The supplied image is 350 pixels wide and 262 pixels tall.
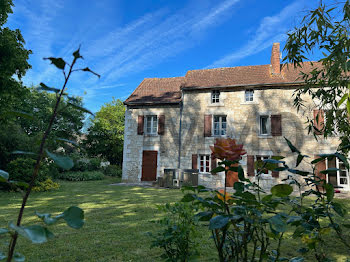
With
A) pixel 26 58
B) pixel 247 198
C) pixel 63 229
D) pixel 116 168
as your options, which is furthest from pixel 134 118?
pixel 247 198

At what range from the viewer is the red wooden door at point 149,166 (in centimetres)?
1455

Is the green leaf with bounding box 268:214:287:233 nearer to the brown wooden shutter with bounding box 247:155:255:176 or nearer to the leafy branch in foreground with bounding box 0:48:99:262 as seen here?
the leafy branch in foreground with bounding box 0:48:99:262

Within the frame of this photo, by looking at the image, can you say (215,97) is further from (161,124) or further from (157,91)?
(157,91)

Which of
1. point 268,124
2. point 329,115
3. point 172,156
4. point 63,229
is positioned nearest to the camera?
point 329,115

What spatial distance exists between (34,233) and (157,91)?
53.4 ft

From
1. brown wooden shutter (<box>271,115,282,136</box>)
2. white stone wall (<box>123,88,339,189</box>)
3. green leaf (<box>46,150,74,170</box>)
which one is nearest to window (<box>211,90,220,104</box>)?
white stone wall (<box>123,88,339,189</box>)

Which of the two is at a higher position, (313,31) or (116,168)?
(313,31)

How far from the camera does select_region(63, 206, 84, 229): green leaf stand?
76 centimetres

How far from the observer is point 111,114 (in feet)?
90.5

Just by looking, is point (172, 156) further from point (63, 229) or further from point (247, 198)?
point (247, 198)

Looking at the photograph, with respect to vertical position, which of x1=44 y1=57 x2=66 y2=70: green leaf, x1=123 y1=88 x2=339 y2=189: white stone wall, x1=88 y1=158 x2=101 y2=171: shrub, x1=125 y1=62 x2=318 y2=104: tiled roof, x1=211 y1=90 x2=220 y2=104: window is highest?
x1=125 y1=62 x2=318 y2=104: tiled roof

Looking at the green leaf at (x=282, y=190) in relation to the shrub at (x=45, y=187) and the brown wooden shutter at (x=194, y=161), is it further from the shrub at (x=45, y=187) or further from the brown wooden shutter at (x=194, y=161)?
the brown wooden shutter at (x=194, y=161)

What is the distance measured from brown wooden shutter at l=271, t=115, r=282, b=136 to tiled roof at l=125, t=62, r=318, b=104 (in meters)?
2.03

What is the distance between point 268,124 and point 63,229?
1229 cm
